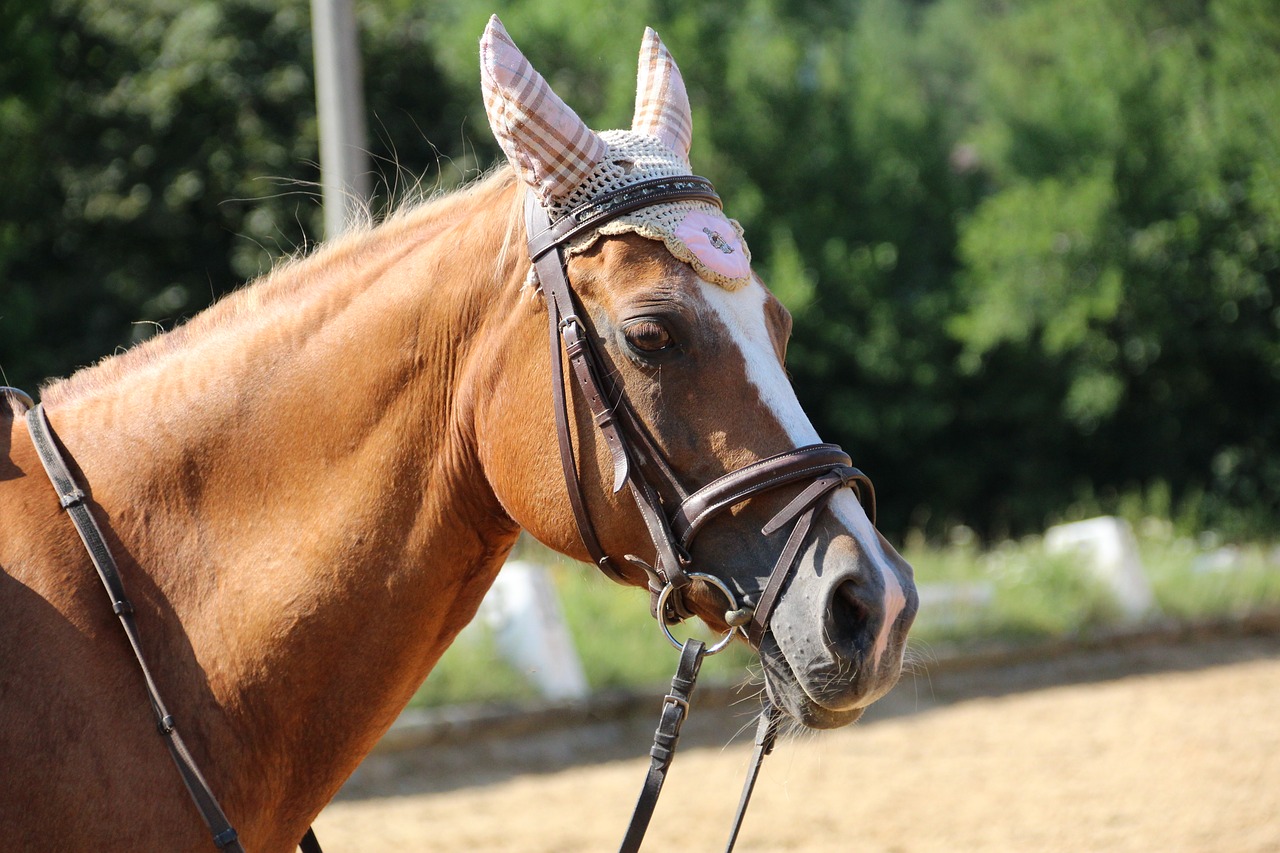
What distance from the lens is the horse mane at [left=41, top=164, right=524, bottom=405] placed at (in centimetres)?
224

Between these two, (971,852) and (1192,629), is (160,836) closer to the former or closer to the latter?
(971,852)

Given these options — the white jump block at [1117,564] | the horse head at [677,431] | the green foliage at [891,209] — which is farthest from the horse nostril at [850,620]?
the green foliage at [891,209]

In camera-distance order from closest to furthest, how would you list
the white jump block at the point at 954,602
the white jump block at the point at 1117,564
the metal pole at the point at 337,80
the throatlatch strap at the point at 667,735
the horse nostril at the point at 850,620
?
the horse nostril at the point at 850,620
the throatlatch strap at the point at 667,735
the metal pole at the point at 337,80
the white jump block at the point at 954,602
the white jump block at the point at 1117,564

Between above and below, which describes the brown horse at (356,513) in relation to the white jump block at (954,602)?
above

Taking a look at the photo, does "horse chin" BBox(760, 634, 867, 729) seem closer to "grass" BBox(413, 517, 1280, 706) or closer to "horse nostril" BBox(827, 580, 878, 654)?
"horse nostril" BBox(827, 580, 878, 654)

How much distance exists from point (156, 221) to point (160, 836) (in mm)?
12692

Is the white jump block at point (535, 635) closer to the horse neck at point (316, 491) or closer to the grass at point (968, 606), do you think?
the grass at point (968, 606)

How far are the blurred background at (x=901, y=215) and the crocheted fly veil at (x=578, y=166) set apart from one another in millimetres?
9817

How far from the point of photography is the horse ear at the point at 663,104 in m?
2.33

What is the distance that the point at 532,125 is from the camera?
2029 mm

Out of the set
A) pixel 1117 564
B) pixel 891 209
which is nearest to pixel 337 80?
pixel 1117 564

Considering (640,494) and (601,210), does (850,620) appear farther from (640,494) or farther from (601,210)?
(601,210)

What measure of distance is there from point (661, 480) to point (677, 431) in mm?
92

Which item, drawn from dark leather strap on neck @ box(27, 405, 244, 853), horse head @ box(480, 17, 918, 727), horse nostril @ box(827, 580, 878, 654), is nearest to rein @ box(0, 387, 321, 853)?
dark leather strap on neck @ box(27, 405, 244, 853)
